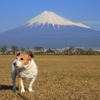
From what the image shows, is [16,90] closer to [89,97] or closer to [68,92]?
[68,92]

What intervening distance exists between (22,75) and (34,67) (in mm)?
465

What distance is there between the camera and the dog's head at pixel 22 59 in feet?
42.0

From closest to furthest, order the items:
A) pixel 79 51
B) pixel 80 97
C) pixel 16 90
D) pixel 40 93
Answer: pixel 80 97
pixel 40 93
pixel 16 90
pixel 79 51

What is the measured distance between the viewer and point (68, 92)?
45.2ft

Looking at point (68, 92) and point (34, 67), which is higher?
Answer: point (34, 67)

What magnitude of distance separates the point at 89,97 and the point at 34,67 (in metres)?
2.16

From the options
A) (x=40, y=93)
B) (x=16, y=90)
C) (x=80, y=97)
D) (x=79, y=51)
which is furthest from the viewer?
(x=79, y=51)

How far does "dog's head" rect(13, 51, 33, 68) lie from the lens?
1280cm

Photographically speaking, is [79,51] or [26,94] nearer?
[26,94]

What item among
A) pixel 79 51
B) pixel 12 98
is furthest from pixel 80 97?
pixel 79 51

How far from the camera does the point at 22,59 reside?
1292 cm

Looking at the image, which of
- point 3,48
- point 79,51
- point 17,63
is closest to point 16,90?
point 17,63

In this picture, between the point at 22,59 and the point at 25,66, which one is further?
the point at 25,66

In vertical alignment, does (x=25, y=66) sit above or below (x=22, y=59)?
below
